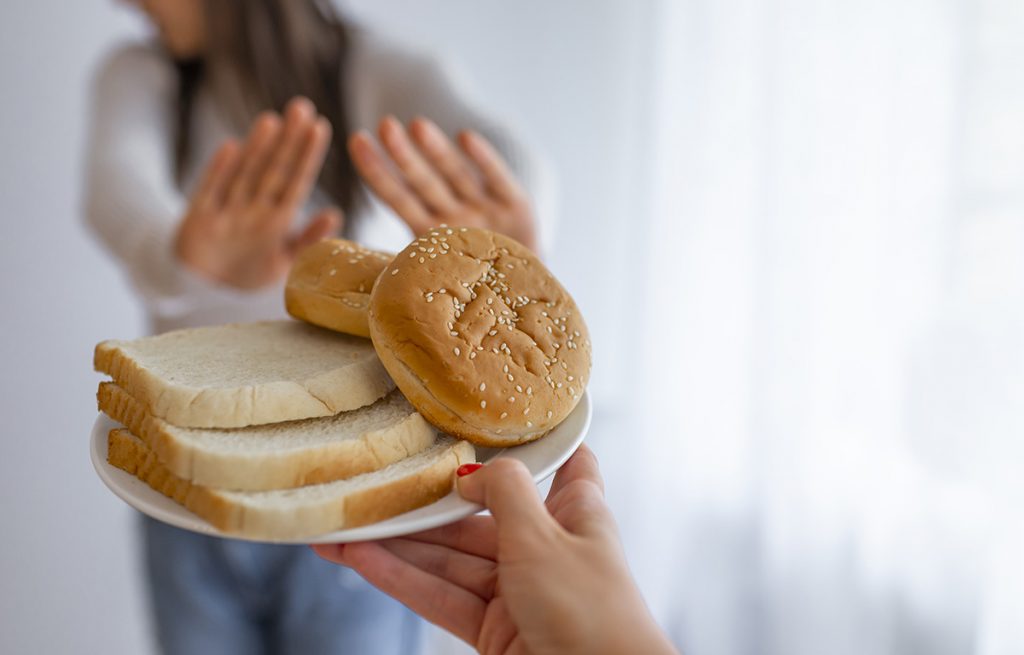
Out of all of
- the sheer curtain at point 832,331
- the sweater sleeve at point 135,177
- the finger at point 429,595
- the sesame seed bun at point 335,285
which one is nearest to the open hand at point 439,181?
the sweater sleeve at point 135,177

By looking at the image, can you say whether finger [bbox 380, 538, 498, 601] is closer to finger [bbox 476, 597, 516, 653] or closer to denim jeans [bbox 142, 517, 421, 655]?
finger [bbox 476, 597, 516, 653]

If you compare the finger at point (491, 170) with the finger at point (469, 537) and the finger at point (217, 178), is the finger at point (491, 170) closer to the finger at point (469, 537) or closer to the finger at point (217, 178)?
the finger at point (217, 178)

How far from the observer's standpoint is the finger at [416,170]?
1988 millimetres

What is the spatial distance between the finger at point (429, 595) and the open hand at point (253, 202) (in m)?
1.23

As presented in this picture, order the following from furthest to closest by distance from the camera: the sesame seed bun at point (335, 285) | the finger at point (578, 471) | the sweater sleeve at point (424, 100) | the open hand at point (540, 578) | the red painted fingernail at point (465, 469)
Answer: the sweater sleeve at point (424, 100) < the sesame seed bun at point (335, 285) < the finger at point (578, 471) < the red painted fingernail at point (465, 469) < the open hand at point (540, 578)

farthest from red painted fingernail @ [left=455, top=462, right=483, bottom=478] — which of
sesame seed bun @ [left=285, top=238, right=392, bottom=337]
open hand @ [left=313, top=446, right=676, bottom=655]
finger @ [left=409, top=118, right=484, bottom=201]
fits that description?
finger @ [left=409, top=118, right=484, bottom=201]

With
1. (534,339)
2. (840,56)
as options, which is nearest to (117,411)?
(534,339)

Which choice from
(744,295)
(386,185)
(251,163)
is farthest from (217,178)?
(744,295)

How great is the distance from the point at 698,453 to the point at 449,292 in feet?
6.50

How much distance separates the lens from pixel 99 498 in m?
2.36

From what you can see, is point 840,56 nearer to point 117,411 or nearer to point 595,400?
point 595,400

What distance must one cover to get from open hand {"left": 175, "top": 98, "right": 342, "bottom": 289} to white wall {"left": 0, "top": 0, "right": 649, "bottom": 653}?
345mm

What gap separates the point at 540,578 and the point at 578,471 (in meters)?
0.25

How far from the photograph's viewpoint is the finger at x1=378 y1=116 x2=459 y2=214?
199cm
